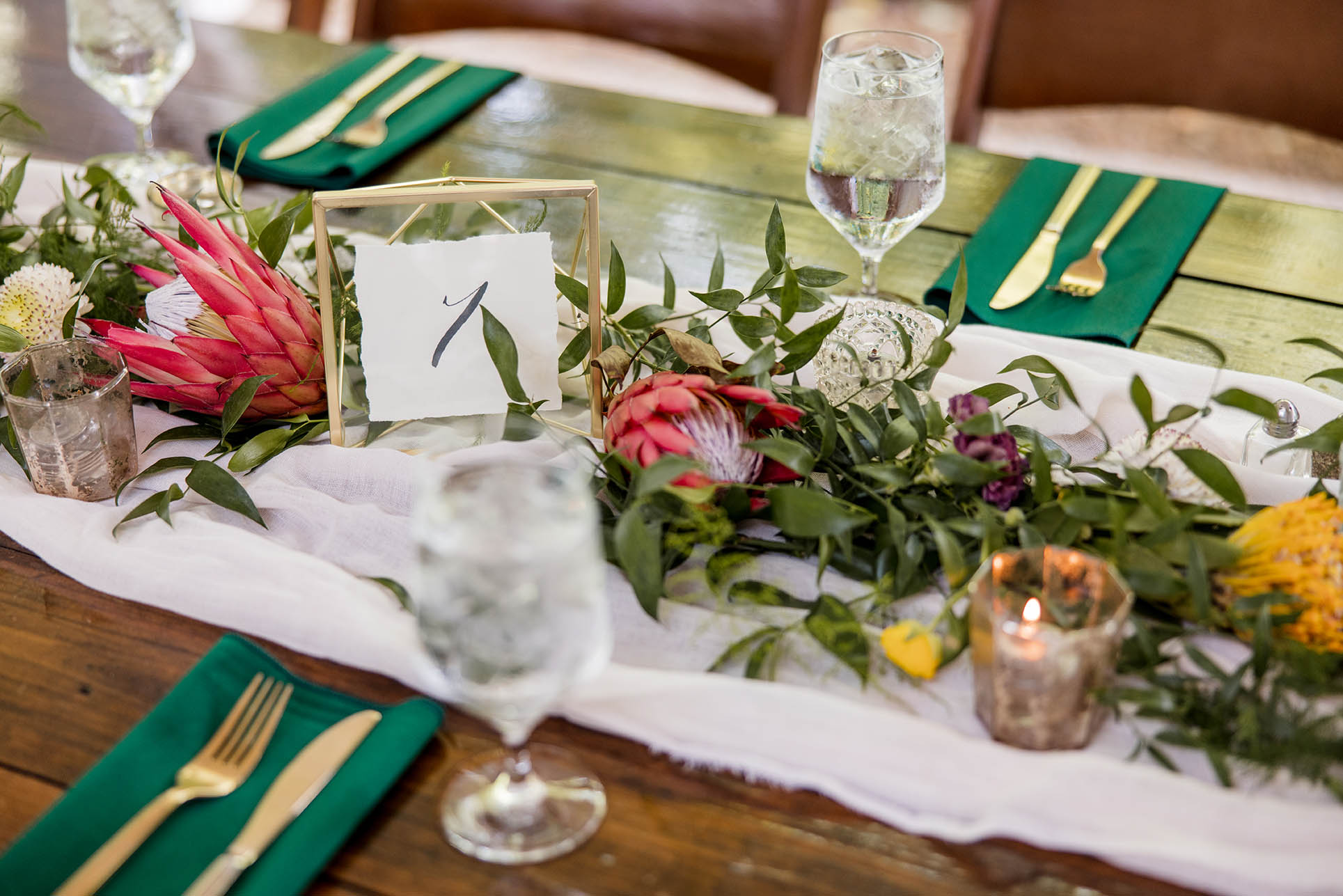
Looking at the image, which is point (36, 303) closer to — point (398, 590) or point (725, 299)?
point (398, 590)

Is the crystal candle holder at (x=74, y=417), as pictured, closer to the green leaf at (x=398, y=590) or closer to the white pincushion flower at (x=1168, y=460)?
the green leaf at (x=398, y=590)

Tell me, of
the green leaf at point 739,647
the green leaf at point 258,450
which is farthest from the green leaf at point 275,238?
the green leaf at point 739,647

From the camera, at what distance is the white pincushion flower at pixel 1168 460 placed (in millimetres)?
714

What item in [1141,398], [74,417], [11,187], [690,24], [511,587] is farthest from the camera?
[690,24]

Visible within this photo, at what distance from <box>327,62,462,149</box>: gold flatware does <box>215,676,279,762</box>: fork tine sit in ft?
2.69

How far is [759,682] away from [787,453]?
0.44 feet

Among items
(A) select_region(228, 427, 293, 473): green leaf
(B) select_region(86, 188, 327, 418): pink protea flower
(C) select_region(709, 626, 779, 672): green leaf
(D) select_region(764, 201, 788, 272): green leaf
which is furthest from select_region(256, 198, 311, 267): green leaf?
(C) select_region(709, 626, 779, 672): green leaf

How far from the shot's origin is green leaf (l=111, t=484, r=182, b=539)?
769mm

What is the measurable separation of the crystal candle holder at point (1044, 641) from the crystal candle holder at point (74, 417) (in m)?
0.56

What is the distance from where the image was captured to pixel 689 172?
51.9 inches

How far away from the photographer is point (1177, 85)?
1.58 m

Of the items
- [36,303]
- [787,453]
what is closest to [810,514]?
[787,453]

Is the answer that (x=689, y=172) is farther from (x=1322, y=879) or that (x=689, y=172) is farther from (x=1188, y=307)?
(x=1322, y=879)

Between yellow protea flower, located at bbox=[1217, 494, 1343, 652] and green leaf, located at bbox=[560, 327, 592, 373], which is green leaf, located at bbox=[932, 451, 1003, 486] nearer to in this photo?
yellow protea flower, located at bbox=[1217, 494, 1343, 652]
